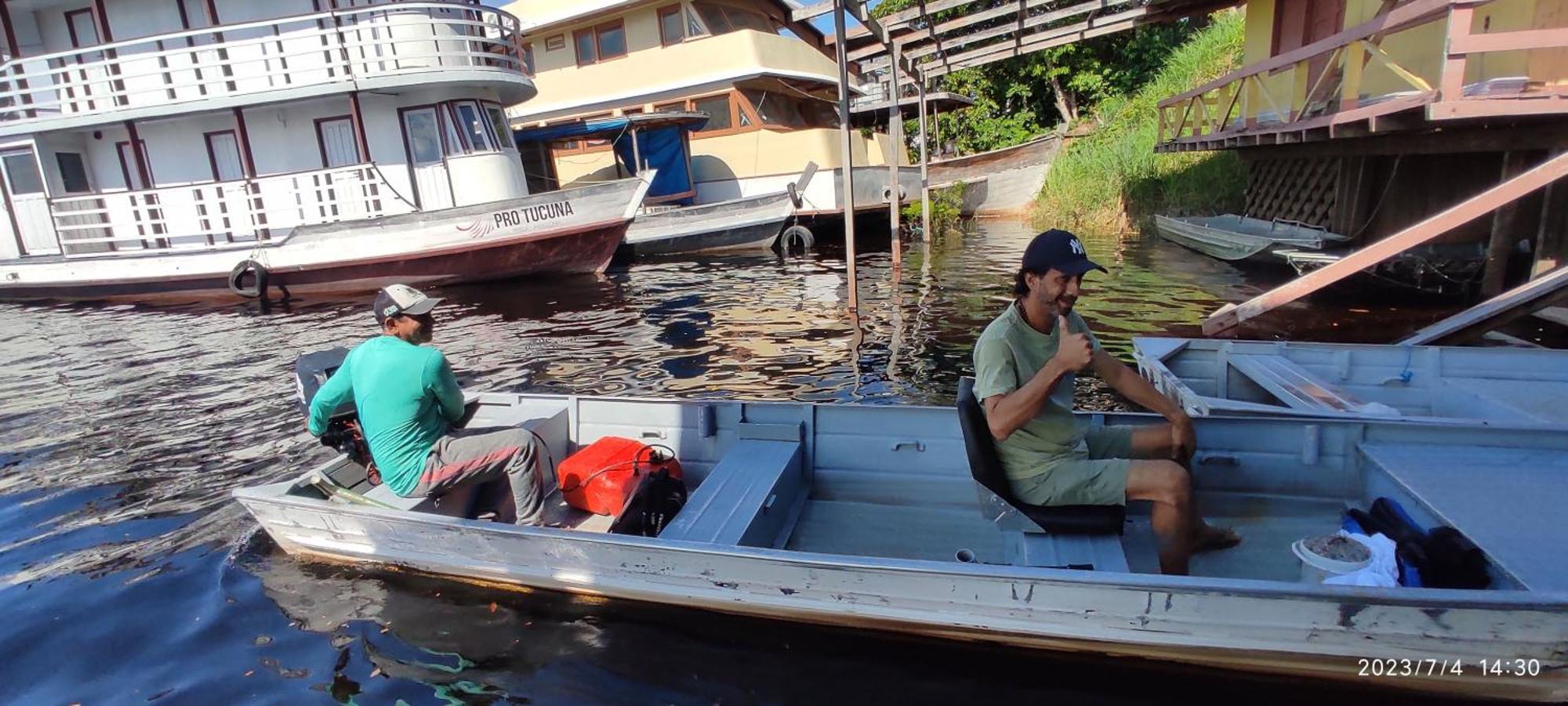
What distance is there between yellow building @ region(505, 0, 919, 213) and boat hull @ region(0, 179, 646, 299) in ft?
18.7

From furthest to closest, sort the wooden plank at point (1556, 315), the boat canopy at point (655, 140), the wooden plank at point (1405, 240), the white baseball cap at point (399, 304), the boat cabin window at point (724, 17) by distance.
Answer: the boat cabin window at point (724, 17)
the boat canopy at point (655, 140)
the wooden plank at point (1556, 315)
the wooden plank at point (1405, 240)
the white baseball cap at point (399, 304)

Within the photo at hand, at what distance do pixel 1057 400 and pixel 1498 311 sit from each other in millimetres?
5571

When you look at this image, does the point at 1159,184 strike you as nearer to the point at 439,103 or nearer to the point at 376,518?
the point at 439,103

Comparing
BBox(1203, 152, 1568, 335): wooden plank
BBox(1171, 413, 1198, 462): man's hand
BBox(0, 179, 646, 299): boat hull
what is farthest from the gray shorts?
BBox(0, 179, 646, 299): boat hull

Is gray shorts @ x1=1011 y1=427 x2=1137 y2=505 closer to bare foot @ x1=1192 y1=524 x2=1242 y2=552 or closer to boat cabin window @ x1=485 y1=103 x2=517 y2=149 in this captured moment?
bare foot @ x1=1192 y1=524 x2=1242 y2=552

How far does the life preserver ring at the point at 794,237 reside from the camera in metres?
18.3

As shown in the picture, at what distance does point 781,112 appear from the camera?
21.3 m

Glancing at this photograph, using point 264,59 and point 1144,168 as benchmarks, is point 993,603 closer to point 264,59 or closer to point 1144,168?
point 264,59

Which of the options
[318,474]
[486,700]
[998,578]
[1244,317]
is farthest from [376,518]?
[1244,317]

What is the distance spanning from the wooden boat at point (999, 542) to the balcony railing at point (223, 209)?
12.0 meters

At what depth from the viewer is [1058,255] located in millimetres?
3334

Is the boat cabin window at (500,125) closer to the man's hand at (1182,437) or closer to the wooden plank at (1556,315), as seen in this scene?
the man's hand at (1182,437)

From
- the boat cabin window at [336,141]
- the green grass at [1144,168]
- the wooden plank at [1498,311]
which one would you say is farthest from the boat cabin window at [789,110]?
the wooden plank at [1498,311]

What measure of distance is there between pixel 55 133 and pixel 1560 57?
2446cm
